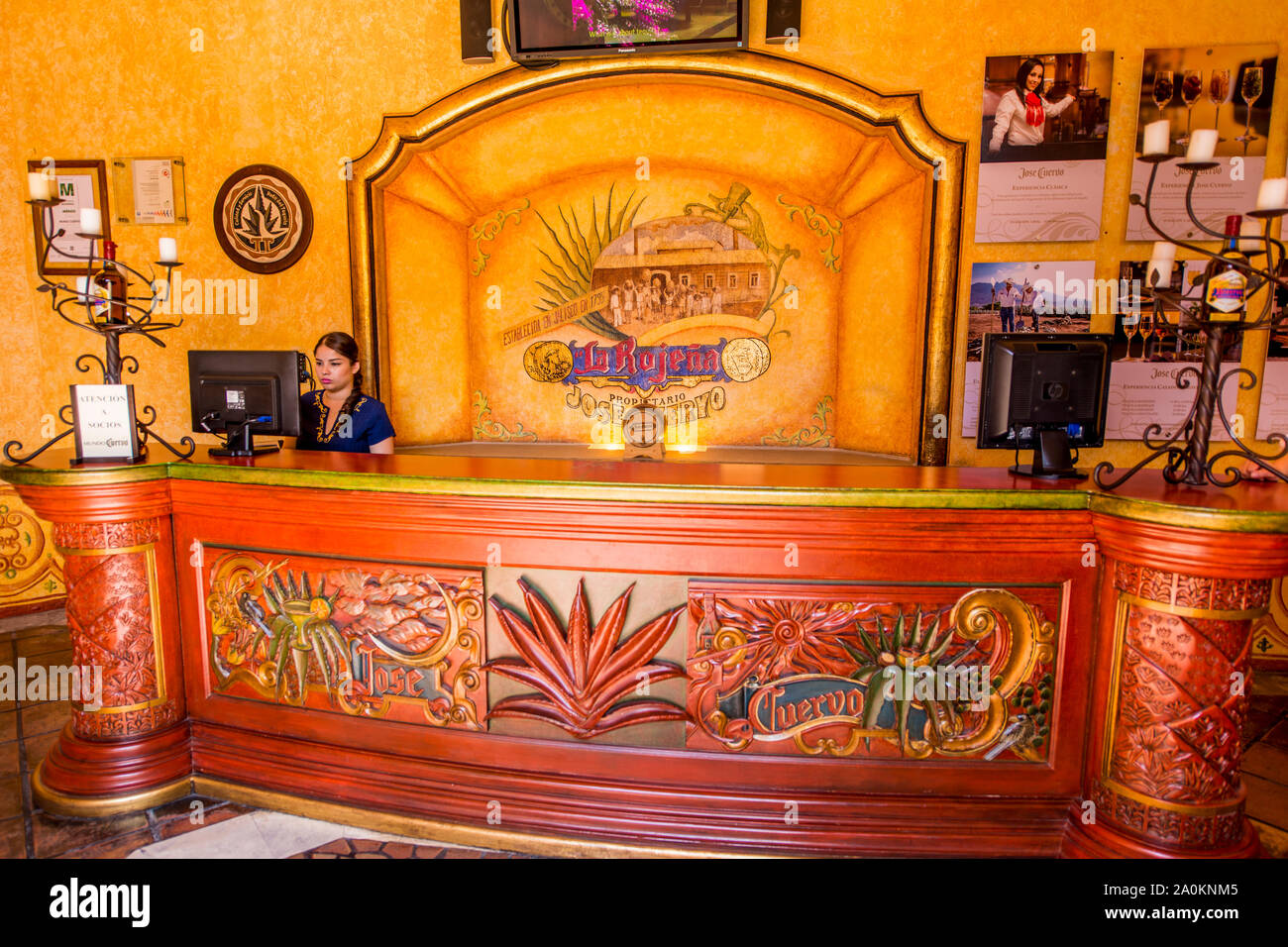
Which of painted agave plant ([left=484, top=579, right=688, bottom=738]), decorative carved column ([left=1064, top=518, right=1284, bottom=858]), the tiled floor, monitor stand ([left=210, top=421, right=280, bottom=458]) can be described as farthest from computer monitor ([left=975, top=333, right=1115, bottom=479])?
monitor stand ([left=210, top=421, right=280, bottom=458])

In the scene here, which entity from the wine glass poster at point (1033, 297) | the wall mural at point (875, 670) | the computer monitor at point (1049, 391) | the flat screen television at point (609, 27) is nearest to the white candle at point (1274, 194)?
the computer monitor at point (1049, 391)

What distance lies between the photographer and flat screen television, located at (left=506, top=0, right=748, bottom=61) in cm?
345

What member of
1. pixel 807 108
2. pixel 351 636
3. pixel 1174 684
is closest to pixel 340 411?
pixel 351 636

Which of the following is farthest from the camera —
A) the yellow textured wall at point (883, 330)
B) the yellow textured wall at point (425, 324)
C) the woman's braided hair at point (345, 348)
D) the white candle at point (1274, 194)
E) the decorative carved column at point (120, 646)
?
the yellow textured wall at point (425, 324)

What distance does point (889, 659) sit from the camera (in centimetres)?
196

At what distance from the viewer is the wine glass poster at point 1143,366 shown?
11.4 feet

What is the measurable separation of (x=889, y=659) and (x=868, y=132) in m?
2.95

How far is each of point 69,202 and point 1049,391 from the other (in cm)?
547

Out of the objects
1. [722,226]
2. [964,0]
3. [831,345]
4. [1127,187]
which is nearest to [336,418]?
[722,226]

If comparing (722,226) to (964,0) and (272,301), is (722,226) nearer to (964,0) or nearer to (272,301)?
(964,0)

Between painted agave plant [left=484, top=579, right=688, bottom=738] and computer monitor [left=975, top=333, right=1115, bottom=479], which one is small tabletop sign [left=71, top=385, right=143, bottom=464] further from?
computer monitor [left=975, top=333, right=1115, bottom=479]

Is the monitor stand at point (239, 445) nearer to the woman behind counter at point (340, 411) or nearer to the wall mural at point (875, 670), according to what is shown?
the woman behind counter at point (340, 411)

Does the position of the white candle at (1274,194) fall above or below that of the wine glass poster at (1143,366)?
above

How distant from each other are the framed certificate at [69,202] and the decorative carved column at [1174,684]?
18.1 ft
